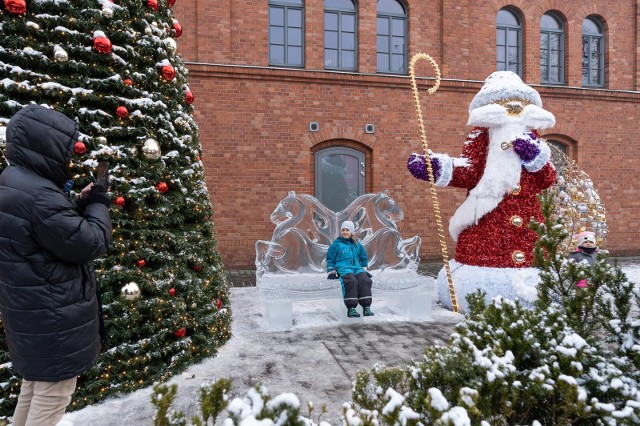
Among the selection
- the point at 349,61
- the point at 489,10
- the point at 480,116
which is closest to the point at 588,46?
the point at 489,10

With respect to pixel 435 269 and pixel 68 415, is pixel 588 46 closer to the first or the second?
pixel 435 269

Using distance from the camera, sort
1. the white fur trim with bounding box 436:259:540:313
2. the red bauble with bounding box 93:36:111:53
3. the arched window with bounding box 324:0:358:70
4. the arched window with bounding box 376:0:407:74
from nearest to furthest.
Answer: the red bauble with bounding box 93:36:111:53
the white fur trim with bounding box 436:259:540:313
the arched window with bounding box 324:0:358:70
the arched window with bounding box 376:0:407:74

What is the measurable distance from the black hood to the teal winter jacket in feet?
11.6

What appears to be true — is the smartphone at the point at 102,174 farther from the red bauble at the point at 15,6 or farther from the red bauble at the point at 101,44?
the red bauble at the point at 15,6

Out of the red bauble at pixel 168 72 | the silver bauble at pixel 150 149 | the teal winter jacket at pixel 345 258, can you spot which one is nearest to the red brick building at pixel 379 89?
the teal winter jacket at pixel 345 258

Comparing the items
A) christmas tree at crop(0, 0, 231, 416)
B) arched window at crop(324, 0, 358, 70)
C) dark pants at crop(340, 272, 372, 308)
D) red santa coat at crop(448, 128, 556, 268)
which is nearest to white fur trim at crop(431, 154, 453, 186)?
red santa coat at crop(448, 128, 556, 268)

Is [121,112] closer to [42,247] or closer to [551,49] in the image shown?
[42,247]

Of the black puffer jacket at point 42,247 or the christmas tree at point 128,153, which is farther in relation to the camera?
the christmas tree at point 128,153

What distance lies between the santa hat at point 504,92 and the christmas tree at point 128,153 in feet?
11.3

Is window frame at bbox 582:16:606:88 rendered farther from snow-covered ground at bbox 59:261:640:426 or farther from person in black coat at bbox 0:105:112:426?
person in black coat at bbox 0:105:112:426

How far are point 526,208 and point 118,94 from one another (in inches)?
170

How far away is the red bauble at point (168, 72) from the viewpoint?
137 inches

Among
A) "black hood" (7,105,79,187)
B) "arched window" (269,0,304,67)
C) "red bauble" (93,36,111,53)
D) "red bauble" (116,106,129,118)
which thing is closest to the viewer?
"black hood" (7,105,79,187)

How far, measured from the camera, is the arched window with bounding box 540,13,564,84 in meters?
11.0
